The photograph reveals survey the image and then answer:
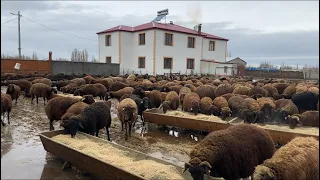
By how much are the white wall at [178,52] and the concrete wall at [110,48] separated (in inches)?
235

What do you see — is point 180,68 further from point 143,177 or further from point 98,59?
point 143,177

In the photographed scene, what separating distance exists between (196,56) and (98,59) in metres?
14.9

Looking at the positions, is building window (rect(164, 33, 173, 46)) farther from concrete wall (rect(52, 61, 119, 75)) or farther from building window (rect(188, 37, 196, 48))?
concrete wall (rect(52, 61, 119, 75))

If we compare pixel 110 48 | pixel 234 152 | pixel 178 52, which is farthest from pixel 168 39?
pixel 234 152

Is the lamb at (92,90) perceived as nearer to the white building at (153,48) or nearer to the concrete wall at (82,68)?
the concrete wall at (82,68)

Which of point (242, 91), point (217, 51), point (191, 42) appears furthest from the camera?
point (217, 51)

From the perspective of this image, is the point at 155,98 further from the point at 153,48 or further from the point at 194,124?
the point at 153,48

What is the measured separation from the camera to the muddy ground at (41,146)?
6.21 m

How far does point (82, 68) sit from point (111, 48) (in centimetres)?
897

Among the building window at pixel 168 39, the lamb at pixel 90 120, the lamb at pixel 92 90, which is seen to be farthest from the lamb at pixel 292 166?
the building window at pixel 168 39

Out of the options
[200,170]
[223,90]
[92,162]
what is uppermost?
[223,90]

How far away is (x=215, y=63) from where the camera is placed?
4262cm

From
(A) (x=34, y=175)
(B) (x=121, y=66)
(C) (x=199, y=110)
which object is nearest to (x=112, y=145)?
(A) (x=34, y=175)

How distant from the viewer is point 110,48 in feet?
133
